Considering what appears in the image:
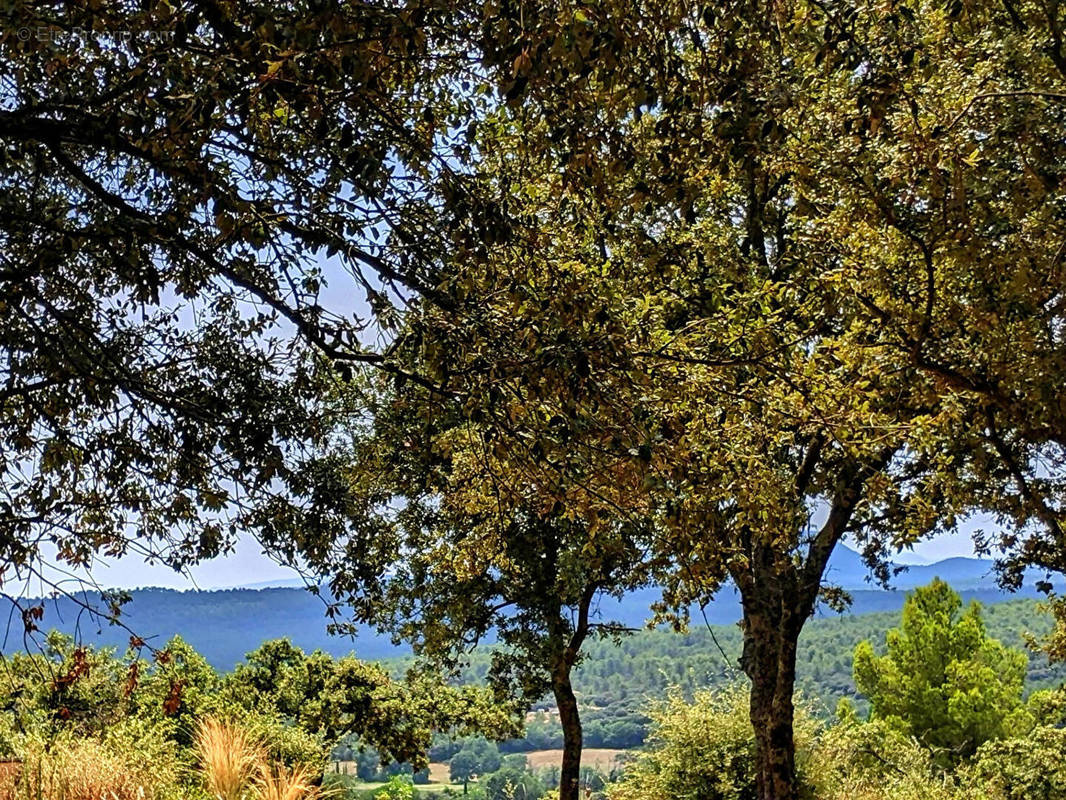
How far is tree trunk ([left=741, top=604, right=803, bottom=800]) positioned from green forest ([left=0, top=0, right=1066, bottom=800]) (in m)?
0.05

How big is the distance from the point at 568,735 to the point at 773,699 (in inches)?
202

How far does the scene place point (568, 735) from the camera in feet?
47.0

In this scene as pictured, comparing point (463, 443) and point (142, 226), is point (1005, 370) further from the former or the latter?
point (142, 226)

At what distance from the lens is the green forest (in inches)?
122

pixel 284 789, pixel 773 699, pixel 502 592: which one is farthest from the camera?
pixel 502 592

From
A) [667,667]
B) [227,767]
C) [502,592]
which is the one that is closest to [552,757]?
[667,667]

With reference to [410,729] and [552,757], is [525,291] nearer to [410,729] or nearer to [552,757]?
[410,729]

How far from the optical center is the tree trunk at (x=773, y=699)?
9.80 meters

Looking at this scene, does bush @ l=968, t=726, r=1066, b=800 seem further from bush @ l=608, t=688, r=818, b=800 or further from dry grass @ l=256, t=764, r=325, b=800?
dry grass @ l=256, t=764, r=325, b=800

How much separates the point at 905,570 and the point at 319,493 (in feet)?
31.5

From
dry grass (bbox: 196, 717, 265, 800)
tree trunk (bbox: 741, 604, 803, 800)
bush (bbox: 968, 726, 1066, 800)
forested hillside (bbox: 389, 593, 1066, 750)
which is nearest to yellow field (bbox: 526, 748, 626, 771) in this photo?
forested hillside (bbox: 389, 593, 1066, 750)

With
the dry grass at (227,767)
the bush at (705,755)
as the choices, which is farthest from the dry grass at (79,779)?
the bush at (705,755)

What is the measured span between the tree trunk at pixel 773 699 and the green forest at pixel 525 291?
53mm

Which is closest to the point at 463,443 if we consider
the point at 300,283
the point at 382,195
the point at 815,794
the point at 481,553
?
the point at 300,283
